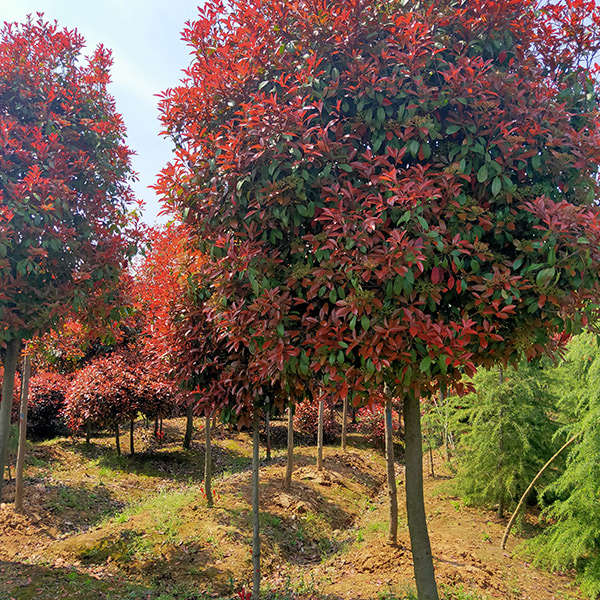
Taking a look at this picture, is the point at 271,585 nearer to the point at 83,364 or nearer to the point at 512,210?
the point at 512,210

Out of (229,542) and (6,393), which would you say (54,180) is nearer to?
(6,393)

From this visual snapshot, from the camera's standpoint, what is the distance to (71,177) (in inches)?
187

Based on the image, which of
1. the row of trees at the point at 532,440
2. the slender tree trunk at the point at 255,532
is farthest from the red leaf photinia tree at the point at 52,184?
the row of trees at the point at 532,440

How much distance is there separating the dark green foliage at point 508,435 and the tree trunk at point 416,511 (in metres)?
4.21

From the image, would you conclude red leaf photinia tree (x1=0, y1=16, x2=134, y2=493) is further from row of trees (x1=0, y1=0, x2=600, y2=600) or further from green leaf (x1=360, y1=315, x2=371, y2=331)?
green leaf (x1=360, y1=315, x2=371, y2=331)

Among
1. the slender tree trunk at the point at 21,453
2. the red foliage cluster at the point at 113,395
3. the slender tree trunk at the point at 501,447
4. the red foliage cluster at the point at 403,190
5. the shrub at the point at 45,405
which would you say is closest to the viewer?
the red foliage cluster at the point at 403,190

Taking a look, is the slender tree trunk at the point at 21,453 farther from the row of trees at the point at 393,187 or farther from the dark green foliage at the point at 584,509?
the dark green foliage at the point at 584,509

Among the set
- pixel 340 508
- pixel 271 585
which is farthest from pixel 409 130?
pixel 340 508

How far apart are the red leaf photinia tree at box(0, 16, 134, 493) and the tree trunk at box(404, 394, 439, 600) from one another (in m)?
3.42

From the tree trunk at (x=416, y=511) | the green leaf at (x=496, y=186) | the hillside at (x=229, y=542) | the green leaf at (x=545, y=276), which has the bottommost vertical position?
the hillside at (x=229, y=542)

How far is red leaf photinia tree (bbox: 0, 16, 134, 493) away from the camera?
4086 mm

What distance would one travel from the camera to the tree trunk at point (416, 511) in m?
3.35

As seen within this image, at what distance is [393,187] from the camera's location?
256cm

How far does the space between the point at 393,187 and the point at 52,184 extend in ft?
11.1
